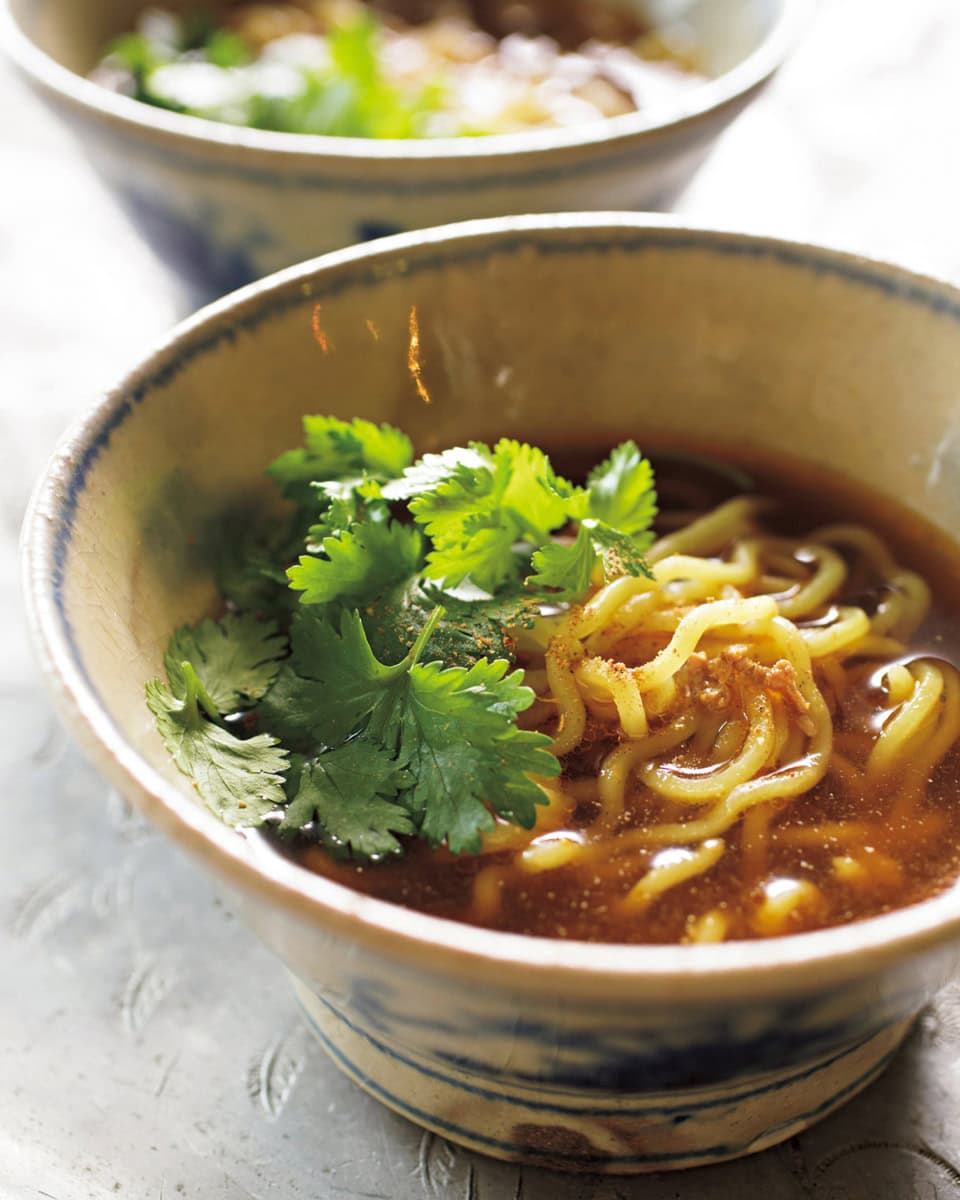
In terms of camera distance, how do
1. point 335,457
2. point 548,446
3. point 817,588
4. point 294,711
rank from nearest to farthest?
point 294,711
point 335,457
point 817,588
point 548,446

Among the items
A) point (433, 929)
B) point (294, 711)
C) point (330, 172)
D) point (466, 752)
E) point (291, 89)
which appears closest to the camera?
point (433, 929)

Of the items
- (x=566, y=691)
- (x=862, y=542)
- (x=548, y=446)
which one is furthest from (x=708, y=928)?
(x=548, y=446)

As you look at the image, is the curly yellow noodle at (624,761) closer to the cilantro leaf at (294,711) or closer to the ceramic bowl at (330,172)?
the cilantro leaf at (294,711)

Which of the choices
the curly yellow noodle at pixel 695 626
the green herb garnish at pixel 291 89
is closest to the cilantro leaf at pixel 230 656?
the curly yellow noodle at pixel 695 626

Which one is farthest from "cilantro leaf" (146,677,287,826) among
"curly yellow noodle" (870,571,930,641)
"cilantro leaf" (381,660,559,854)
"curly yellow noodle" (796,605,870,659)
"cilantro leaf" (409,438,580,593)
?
"curly yellow noodle" (870,571,930,641)

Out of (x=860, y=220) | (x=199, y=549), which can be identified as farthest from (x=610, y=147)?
(x=860, y=220)

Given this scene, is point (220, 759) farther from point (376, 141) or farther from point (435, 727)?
point (376, 141)

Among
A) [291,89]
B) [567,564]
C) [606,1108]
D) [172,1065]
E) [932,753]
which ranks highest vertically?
[291,89]
